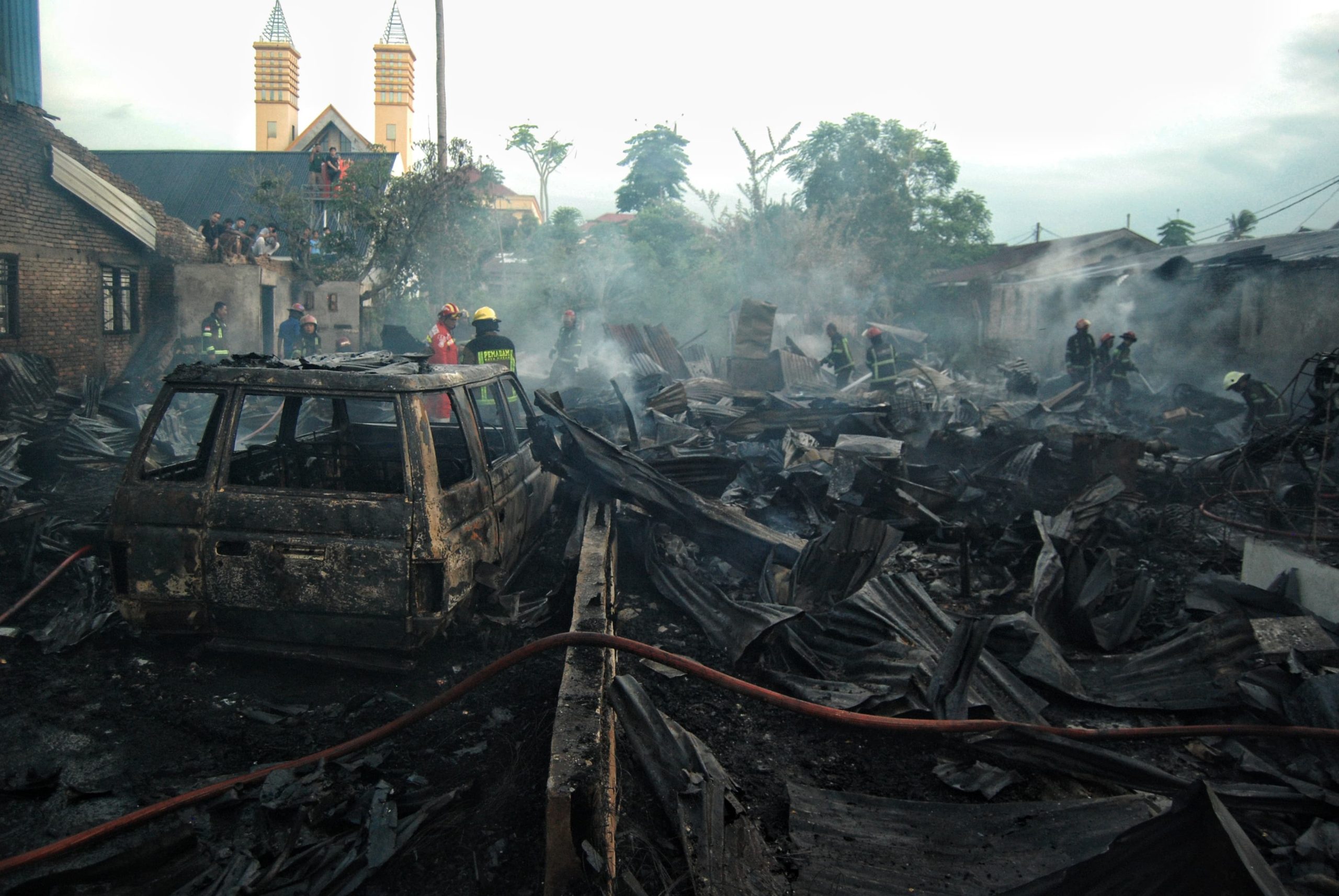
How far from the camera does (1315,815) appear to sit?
2.98 metres

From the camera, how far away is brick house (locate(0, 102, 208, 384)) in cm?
1257

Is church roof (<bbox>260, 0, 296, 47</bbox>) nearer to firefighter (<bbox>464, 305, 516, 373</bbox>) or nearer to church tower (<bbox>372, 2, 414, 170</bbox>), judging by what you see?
church tower (<bbox>372, 2, 414, 170</bbox>)

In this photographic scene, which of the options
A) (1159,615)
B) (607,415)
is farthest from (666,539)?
(607,415)

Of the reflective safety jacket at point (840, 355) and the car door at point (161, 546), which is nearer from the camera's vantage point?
the car door at point (161, 546)

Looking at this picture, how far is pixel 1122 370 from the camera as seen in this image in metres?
14.6

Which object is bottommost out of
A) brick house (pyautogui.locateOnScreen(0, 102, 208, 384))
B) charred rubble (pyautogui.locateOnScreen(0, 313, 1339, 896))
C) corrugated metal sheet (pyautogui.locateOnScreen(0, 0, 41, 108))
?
charred rubble (pyautogui.locateOnScreen(0, 313, 1339, 896))

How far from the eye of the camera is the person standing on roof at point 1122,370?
47.9 ft

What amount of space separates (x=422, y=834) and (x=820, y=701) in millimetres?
1935

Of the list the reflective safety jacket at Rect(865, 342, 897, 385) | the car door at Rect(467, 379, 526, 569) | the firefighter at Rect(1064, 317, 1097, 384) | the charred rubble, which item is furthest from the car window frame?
A: the firefighter at Rect(1064, 317, 1097, 384)

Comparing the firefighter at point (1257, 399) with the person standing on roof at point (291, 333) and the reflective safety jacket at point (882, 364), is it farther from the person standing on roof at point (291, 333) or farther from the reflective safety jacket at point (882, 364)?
the person standing on roof at point (291, 333)

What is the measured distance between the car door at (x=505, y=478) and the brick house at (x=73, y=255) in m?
12.1

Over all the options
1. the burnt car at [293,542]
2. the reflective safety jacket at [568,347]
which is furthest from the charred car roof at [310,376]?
the reflective safety jacket at [568,347]

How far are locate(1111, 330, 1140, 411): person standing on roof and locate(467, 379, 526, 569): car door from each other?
1343 cm

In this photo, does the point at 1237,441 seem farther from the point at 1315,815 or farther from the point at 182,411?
the point at 182,411
